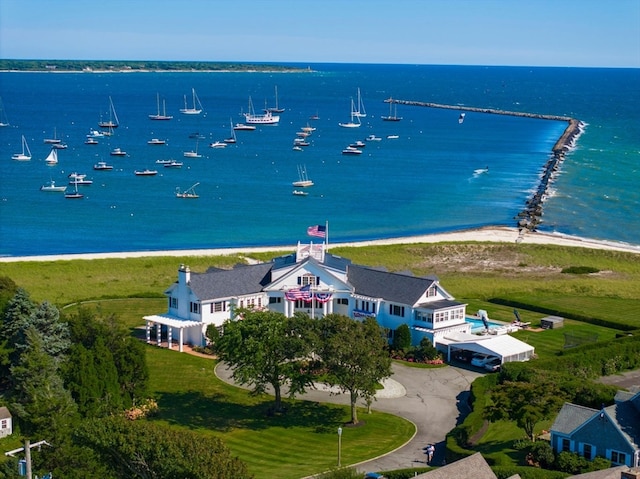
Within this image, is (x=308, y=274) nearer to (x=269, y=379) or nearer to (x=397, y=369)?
(x=397, y=369)

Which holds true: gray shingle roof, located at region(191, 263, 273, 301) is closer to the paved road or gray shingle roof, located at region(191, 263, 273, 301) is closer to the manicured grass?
the paved road

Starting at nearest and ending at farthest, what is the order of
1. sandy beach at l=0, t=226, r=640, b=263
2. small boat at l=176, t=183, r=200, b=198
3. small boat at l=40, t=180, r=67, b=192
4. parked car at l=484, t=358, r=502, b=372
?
parked car at l=484, t=358, r=502, b=372 → sandy beach at l=0, t=226, r=640, b=263 → small boat at l=176, t=183, r=200, b=198 → small boat at l=40, t=180, r=67, b=192

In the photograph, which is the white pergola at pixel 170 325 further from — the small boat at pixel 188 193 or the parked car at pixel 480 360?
the small boat at pixel 188 193

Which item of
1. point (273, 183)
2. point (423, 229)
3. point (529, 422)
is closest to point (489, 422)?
point (529, 422)

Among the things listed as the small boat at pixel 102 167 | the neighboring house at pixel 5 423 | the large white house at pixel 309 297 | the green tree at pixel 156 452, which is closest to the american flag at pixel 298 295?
the large white house at pixel 309 297

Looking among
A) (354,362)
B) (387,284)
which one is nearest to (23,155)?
(387,284)

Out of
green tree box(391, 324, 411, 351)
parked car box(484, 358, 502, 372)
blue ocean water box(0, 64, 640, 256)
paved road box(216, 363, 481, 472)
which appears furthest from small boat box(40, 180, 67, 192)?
parked car box(484, 358, 502, 372)
